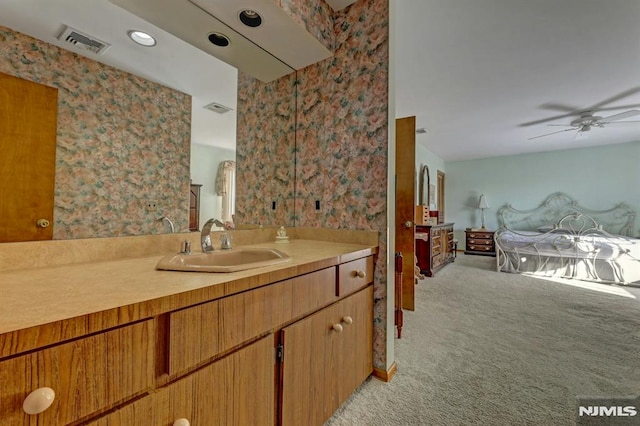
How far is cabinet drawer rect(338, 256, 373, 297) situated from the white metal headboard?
257 inches

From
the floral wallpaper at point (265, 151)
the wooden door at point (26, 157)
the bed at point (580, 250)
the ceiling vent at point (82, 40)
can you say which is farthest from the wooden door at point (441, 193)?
the wooden door at point (26, 157)

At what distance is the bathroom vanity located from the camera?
51 centimetres

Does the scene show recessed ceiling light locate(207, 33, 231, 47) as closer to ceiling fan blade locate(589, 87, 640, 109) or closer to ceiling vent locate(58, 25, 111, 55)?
ceiling vent locate(58, 25, 111, 55)

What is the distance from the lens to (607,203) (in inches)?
222

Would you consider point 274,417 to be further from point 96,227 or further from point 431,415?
point 96,227

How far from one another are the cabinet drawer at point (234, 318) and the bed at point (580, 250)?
4.80 meters

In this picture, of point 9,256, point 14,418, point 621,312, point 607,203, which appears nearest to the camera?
point 14,418

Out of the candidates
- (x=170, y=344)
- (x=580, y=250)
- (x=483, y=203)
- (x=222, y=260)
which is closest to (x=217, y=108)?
(x=222, y=260)

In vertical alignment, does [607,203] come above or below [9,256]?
above

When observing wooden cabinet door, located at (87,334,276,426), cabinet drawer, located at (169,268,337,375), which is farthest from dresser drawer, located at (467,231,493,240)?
wooden cabinet door, located at (87,334,276,426)

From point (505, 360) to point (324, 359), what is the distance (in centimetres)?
153

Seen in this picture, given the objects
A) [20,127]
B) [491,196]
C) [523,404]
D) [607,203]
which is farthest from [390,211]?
[607,203]

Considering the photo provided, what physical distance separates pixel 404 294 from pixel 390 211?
1.61 metres

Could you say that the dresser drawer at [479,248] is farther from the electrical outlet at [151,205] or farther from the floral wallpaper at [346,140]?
the electrical outlet at [151,205]
